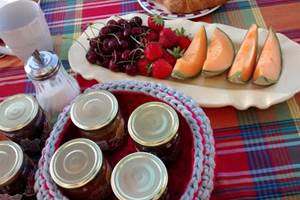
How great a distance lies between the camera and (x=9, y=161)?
1.68 ft

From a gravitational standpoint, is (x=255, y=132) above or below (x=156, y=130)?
below

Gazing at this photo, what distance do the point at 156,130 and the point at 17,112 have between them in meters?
0.22

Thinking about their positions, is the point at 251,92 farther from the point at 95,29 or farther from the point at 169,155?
the point at 95,29

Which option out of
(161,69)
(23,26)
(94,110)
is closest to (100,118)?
(94,110)

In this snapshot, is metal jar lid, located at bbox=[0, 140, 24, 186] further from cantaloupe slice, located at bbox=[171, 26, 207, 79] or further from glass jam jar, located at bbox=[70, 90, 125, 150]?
cantaloupe slice, located at bbox=[171, 26, 207, 79]

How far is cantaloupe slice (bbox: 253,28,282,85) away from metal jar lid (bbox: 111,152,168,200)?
33cm

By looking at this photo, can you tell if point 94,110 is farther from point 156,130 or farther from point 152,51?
point 152,51

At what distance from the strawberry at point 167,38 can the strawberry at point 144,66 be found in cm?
6

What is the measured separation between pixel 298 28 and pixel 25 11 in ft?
2.03

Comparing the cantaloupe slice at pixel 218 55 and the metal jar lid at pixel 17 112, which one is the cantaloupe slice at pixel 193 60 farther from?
the metal jar lid at pixel 17 112

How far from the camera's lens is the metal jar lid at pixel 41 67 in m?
0.57

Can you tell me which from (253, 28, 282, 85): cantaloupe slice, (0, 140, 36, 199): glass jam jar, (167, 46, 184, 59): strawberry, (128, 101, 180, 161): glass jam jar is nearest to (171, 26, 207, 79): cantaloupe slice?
(167, 46, 184, 59): strawberry

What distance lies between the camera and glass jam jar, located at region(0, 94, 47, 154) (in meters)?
0.55

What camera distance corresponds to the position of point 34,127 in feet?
1.86
